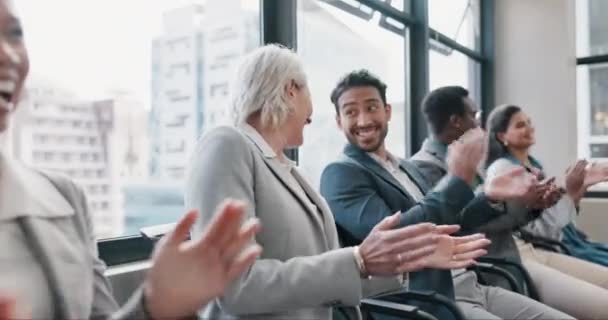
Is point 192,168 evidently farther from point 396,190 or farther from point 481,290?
point 481,290

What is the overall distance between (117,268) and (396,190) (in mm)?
999

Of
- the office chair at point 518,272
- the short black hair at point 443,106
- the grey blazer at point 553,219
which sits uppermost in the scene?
the short black hair at point 443,106

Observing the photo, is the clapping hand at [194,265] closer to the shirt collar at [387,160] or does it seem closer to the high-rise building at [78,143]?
the high-rise building at [78,143]

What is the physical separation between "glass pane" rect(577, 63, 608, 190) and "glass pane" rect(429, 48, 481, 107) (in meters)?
0.90

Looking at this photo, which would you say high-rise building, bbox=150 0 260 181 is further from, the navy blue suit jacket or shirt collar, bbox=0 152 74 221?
shirt collar, bbox=0 152 74 221

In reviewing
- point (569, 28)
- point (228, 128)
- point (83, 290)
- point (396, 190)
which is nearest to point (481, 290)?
point (396, 190)

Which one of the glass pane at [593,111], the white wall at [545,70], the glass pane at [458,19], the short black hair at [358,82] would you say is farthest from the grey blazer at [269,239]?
the glass pane at [593,111]

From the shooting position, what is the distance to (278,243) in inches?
53.2

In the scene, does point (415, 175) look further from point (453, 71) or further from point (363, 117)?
point (453, 71)

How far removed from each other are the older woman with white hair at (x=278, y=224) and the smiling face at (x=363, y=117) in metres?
0.56

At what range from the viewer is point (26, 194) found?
2.79ft

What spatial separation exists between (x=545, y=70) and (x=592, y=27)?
57cm

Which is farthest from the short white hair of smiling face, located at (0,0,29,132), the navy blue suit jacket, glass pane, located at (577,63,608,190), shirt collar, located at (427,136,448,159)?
glass pane, located at (577,63,608,190)

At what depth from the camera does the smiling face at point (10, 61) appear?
738mm
